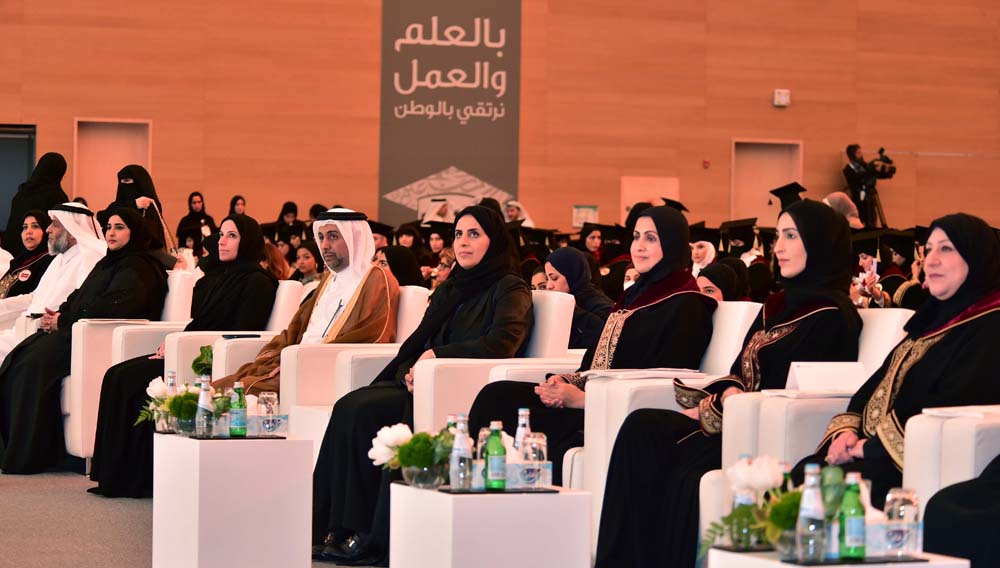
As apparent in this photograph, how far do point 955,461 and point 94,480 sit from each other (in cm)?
469

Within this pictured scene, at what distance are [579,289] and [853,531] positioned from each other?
4241 millimetres

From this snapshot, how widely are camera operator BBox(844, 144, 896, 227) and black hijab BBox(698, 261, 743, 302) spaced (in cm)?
1145

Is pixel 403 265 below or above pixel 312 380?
above

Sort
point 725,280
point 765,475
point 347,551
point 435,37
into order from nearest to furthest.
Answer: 1. point 765,475
2. point 347,551
3. point 725,280
4. point 435,37

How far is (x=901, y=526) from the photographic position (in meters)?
2.47

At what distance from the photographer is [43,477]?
729 centimetres

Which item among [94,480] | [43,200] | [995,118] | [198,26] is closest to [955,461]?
[94,480]

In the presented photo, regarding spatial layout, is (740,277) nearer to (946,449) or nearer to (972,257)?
(972,257)

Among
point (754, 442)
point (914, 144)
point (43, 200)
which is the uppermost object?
point (914, 144)

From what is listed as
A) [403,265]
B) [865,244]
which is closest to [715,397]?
[403,265]

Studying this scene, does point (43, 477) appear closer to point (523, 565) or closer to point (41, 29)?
point (523, 565)

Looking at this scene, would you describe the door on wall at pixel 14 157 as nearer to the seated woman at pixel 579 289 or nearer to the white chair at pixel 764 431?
the seated woman at pixel 579 289

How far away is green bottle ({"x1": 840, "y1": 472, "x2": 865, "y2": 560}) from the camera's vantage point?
242cm

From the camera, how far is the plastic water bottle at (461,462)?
3.36 metres
